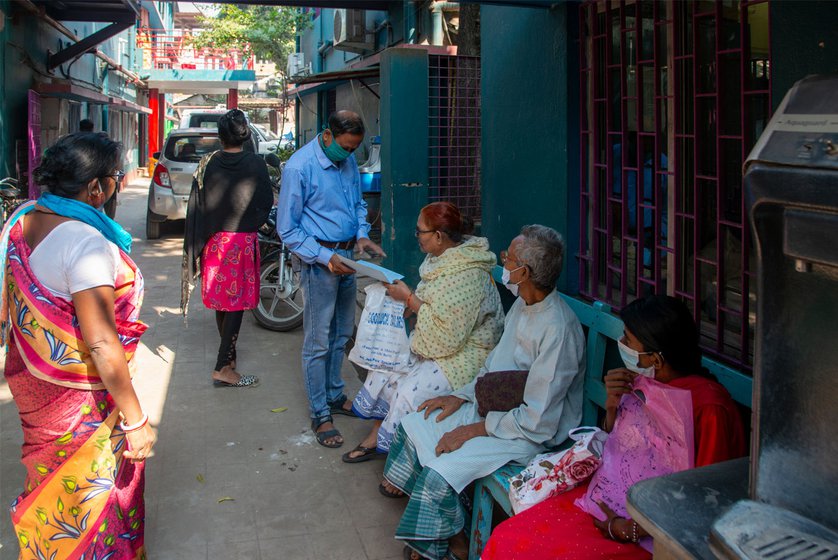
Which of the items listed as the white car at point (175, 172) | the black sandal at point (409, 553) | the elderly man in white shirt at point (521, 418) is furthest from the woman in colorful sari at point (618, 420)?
the white car at point (175, 172)

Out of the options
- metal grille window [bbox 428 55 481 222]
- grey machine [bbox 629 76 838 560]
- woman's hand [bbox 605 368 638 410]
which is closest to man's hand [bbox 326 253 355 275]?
woman's hand [bbox 605 368 638 410]

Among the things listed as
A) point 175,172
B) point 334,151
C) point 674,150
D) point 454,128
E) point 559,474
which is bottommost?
point 559,474

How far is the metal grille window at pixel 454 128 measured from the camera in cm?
675

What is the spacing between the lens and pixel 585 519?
269 centimetres

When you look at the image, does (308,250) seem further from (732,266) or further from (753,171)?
(753,171)

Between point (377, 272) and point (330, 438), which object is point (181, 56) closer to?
point (330, 438)

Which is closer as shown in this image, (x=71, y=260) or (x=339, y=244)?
(x=71, y=260)

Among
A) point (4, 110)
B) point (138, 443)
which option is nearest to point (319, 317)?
point (138, 443)

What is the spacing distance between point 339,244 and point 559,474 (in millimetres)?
2229

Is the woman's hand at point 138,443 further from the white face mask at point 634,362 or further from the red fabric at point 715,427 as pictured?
the red fabric at point 715,427

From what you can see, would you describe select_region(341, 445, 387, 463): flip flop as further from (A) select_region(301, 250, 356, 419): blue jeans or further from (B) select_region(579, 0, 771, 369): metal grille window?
(B) select_region(579, 0, 771, 369): metal grille window

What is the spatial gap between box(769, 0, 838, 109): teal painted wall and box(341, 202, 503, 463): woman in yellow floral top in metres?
1.53

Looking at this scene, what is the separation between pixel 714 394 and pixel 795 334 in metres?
0.79

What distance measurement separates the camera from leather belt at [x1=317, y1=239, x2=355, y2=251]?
184 inches
